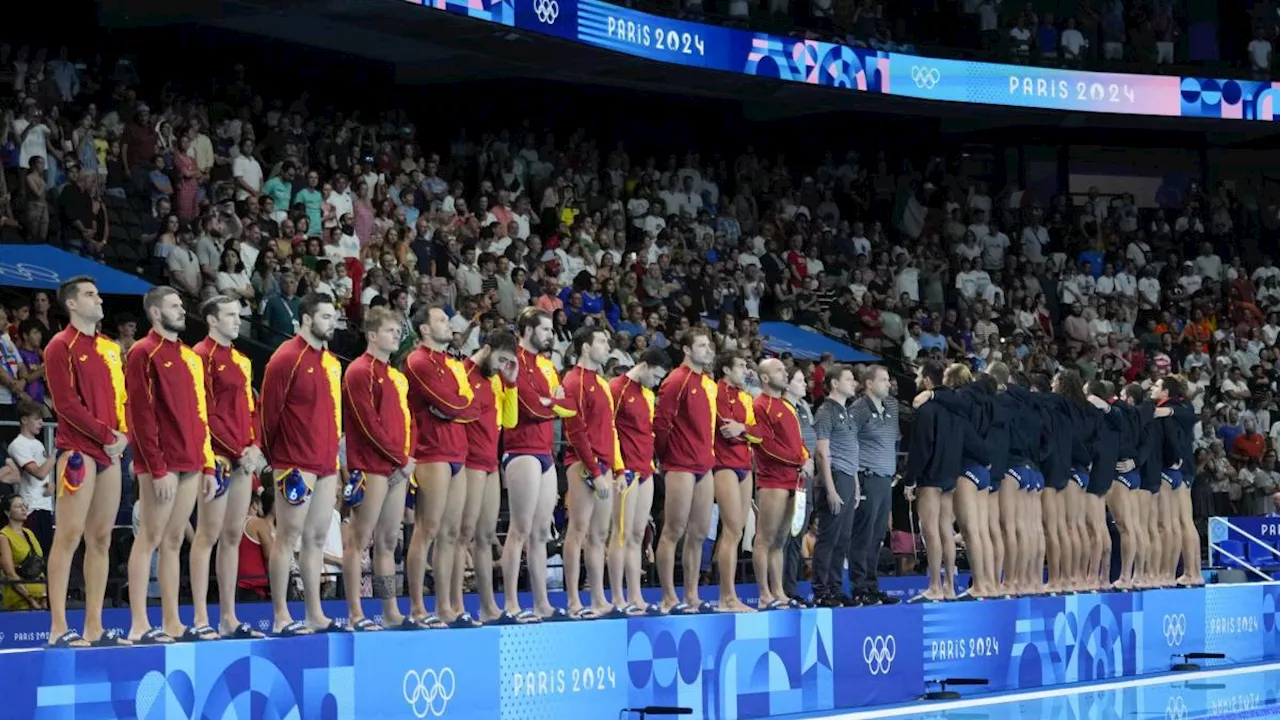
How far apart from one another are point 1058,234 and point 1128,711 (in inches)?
740

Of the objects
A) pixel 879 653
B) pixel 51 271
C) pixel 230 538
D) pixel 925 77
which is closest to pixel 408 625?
pixel 230 538

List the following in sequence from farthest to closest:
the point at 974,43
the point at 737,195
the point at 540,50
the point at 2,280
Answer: the point at 974,43, the point at 737,195, the point at 540,50, the point at 2,280

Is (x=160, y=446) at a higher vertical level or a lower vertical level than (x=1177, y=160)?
lower

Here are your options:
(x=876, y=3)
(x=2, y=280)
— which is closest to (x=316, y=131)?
(x=2, y=280)

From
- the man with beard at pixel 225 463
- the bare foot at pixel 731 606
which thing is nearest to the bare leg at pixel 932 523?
the bare foot at pixel 731 606

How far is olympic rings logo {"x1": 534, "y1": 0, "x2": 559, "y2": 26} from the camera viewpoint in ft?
71.9

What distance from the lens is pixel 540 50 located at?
24.0 m

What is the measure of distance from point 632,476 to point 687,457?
0.48 m

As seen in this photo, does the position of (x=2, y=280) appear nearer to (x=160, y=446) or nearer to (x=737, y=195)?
(x=160, y=446)

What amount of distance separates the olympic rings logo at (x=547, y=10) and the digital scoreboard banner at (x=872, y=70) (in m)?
0.01

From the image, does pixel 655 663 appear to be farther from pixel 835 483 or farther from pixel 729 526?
pixel 835 483

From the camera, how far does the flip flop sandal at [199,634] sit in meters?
9.62

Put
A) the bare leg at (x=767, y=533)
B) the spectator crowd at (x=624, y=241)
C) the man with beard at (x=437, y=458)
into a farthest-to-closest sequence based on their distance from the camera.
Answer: the spectator crowd at (x=624, y=241) → the bare leg at (x=767, y=533) → the man with beard at (x=437, y=458)

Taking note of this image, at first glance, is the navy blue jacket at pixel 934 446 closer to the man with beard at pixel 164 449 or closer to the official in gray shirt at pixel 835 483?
the official in gray shirt at pixel 835 483
